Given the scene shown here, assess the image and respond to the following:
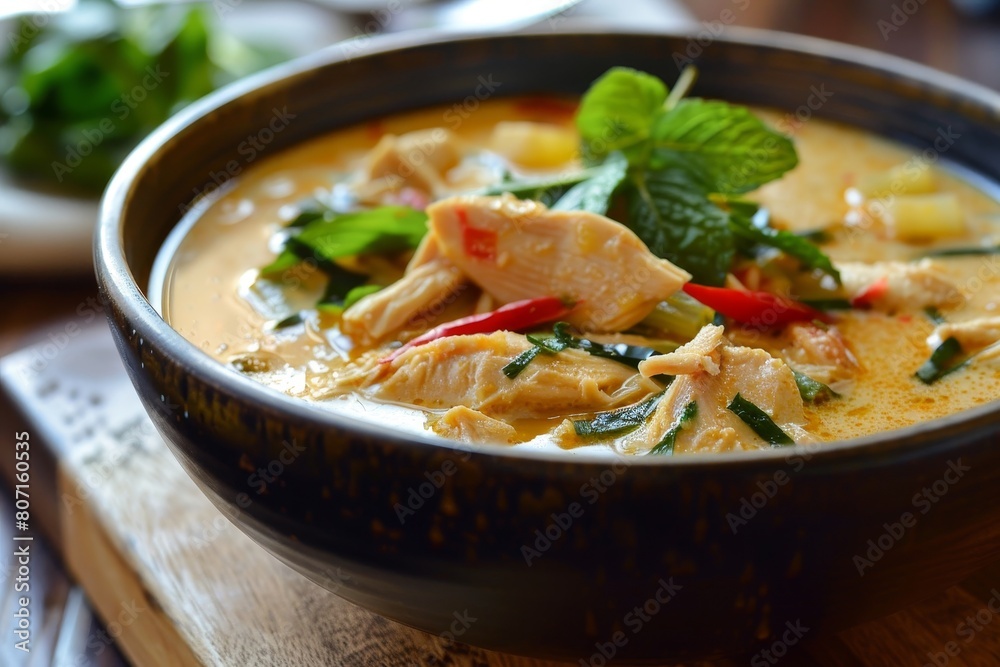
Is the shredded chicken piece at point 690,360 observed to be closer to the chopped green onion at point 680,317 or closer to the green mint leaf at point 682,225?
the chopped green onion at point 680,317

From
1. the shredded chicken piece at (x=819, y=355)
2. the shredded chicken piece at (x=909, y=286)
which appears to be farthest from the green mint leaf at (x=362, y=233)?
the shredded chicken piece at (x=909, y=286)

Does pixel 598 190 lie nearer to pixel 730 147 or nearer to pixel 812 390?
pixel 730 147

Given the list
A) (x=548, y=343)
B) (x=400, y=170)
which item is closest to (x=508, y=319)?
(x=548, y=343)

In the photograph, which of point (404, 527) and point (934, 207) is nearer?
point (404, 527)

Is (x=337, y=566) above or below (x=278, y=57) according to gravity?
above

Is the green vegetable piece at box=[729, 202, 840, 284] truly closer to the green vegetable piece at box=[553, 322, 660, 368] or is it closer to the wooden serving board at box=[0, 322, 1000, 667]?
the green vegetable piece at box=[553, 322, 660, 368]

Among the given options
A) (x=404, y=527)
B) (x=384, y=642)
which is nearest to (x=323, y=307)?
(x=384, y=642)

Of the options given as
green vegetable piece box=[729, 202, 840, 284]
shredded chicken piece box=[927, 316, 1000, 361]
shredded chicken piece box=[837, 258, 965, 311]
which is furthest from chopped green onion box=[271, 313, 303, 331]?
shredded chicken piece box=[927, 316, 1000, 361]

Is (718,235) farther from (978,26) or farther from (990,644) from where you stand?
(978,26)
